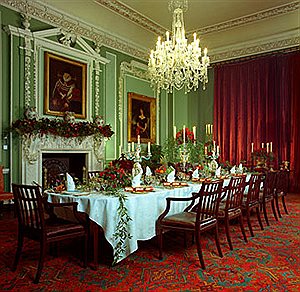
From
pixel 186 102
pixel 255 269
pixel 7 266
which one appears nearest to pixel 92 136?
pixel 186 102

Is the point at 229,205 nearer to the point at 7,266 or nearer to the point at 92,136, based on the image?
the point at 7,266

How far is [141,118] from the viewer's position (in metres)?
10.1

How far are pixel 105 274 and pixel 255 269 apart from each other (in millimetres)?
1537

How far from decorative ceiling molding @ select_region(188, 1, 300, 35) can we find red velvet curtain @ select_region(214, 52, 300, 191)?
4.22 ft

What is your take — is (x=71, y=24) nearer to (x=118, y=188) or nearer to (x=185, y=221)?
(x=118, y=188)

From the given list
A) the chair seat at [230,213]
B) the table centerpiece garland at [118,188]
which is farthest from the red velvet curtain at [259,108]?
the table centerpiece garland at [118,188]

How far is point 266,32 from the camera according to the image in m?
9.32

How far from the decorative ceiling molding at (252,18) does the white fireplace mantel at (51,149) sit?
183 inches

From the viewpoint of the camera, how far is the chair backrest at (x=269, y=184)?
5.43 meters

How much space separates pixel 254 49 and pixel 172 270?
8.21 m

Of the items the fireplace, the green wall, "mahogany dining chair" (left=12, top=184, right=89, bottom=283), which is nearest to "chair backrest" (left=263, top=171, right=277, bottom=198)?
"mahogany dining chair" (left=12, top=184, right=89, bottom=283)

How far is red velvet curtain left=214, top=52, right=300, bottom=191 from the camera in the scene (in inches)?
363

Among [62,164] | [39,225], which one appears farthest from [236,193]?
[62,164]

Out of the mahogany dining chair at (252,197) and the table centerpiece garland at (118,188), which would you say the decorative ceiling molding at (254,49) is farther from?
the table centerpiece garland at (118,188)
